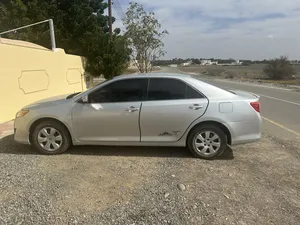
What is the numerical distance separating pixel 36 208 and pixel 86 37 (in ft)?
48.5

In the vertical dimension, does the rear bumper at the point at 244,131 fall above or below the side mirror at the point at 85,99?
below

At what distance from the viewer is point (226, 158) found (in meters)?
4.89

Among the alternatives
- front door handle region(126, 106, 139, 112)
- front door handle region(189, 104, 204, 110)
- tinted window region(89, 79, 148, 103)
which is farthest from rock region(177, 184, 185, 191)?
tinted window region(89, 79, 148, 103)

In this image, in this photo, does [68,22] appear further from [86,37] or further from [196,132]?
[196,132]

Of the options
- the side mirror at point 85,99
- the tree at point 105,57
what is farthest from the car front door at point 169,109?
the tree at point 105,57

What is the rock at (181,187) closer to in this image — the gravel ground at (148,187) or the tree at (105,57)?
the gravel ground at (148,187)

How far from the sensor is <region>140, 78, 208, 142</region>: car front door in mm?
4715

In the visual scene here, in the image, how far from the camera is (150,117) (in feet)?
15.5

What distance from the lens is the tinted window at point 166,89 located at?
4820 mm

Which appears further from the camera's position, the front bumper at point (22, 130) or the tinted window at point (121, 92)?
the front bumper at point (22, 130)

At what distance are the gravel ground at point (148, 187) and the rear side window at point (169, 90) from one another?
110 cm

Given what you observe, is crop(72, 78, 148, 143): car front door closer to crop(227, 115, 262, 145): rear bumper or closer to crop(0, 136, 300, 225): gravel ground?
crop(0, 136, 300, 225): gravel ground

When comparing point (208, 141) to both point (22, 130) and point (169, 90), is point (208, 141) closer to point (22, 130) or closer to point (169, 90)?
point (169, 90)

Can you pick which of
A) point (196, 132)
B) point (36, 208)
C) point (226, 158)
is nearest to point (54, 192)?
point (36, 208)
